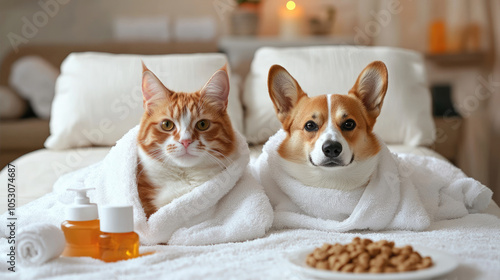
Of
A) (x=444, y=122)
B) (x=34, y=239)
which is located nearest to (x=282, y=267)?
(x=34, y=239)

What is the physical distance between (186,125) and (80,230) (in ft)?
0.93

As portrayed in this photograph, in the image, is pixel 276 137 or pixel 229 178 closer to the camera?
pixel 229 178

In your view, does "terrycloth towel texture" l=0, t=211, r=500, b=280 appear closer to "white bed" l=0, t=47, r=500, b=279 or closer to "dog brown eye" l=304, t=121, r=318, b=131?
"white bed" l=0, t=47, r=500, b=279

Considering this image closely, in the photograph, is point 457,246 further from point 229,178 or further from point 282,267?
point 229,178

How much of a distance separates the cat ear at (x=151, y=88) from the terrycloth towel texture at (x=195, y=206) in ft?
0.34

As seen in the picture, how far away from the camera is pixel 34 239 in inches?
33.9

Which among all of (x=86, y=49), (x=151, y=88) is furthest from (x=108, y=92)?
(x=86, y=49)

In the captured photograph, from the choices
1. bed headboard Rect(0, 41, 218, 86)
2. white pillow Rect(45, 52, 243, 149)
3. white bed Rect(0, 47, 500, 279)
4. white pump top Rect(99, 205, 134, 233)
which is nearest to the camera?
white pump top Rect(99, 205, 134, 233)

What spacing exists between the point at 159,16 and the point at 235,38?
0.49 m

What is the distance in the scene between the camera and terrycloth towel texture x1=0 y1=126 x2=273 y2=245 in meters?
1.06

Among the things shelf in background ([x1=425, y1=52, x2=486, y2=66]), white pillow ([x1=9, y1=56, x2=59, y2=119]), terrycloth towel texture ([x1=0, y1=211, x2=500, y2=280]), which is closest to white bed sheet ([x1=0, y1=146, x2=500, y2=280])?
terrycloth towel texture ([x1=0, y1=211, x2=500, y2=280])

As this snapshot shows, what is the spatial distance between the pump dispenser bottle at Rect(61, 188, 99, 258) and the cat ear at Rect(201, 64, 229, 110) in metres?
0.33

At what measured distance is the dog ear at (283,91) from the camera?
1.18 metres

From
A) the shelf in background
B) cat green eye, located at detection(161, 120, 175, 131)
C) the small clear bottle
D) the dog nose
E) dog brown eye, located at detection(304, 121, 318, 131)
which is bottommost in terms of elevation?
the small clear bottle
